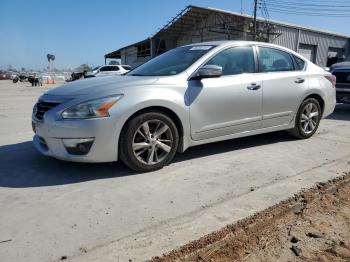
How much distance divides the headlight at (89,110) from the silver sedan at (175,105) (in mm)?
11

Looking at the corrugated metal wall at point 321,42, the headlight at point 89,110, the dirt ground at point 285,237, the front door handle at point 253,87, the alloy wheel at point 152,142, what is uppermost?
the corrugated metal wall at point 321,42

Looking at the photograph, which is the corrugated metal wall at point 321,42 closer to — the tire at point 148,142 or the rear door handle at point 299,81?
the rear door handle at point 299,81

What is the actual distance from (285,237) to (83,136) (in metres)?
2.24

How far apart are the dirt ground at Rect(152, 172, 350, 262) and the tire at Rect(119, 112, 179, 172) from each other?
1517mm

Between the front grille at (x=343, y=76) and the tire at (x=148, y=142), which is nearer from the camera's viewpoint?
the tire at (x=148, y=142)

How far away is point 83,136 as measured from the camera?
3727mm

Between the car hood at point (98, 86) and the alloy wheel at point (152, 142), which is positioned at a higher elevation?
the car hood at point (98, 86)

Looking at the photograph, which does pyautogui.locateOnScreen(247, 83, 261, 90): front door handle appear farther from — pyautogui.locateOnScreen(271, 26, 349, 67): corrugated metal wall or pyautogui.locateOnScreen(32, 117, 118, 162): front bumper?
pyautogui.locateOnScreen(271, 26, 349, 67): corrugated metal wall

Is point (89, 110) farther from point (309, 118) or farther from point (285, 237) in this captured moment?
point (309, 118)

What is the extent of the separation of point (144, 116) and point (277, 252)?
208 cm

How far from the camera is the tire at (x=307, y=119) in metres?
5.62

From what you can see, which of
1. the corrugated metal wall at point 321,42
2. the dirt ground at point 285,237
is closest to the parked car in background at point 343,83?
the dirt ground at point 285,237

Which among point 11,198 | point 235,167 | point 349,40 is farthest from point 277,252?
point 349,40

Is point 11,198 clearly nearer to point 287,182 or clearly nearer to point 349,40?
point 287,182
